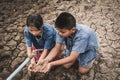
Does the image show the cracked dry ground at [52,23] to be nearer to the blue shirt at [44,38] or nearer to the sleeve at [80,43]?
the blue shirt at [44,38]

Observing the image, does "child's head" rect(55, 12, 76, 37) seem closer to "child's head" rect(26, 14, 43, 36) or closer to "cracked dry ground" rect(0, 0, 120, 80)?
"child's head" rect(26, 14, 43, 36)

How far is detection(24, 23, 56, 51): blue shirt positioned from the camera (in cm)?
243

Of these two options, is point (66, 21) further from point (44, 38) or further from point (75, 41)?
point (44, 38)

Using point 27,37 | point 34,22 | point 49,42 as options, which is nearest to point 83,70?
point 49,42

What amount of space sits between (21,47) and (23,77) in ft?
1.89

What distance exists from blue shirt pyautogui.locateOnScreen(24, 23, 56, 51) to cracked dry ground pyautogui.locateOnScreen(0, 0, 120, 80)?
0.41 m

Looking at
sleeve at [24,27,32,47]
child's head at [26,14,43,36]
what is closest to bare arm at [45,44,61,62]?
sleeve at [24,27,32,47]

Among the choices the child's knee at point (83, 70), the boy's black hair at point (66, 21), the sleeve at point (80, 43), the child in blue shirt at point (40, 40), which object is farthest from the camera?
the child's knee at point (83, 70)

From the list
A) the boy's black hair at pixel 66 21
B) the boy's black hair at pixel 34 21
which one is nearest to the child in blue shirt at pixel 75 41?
the boy's black hair at pixel 66 21

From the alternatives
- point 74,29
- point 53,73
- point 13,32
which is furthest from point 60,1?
point 74,29

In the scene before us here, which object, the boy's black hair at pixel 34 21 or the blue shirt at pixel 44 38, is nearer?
the boy's black hair at pixel 34 21

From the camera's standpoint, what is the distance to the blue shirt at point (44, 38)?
7.96 feet

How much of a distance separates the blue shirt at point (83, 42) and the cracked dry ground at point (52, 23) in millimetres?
326

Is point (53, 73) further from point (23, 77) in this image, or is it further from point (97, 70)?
point (97, 70)
